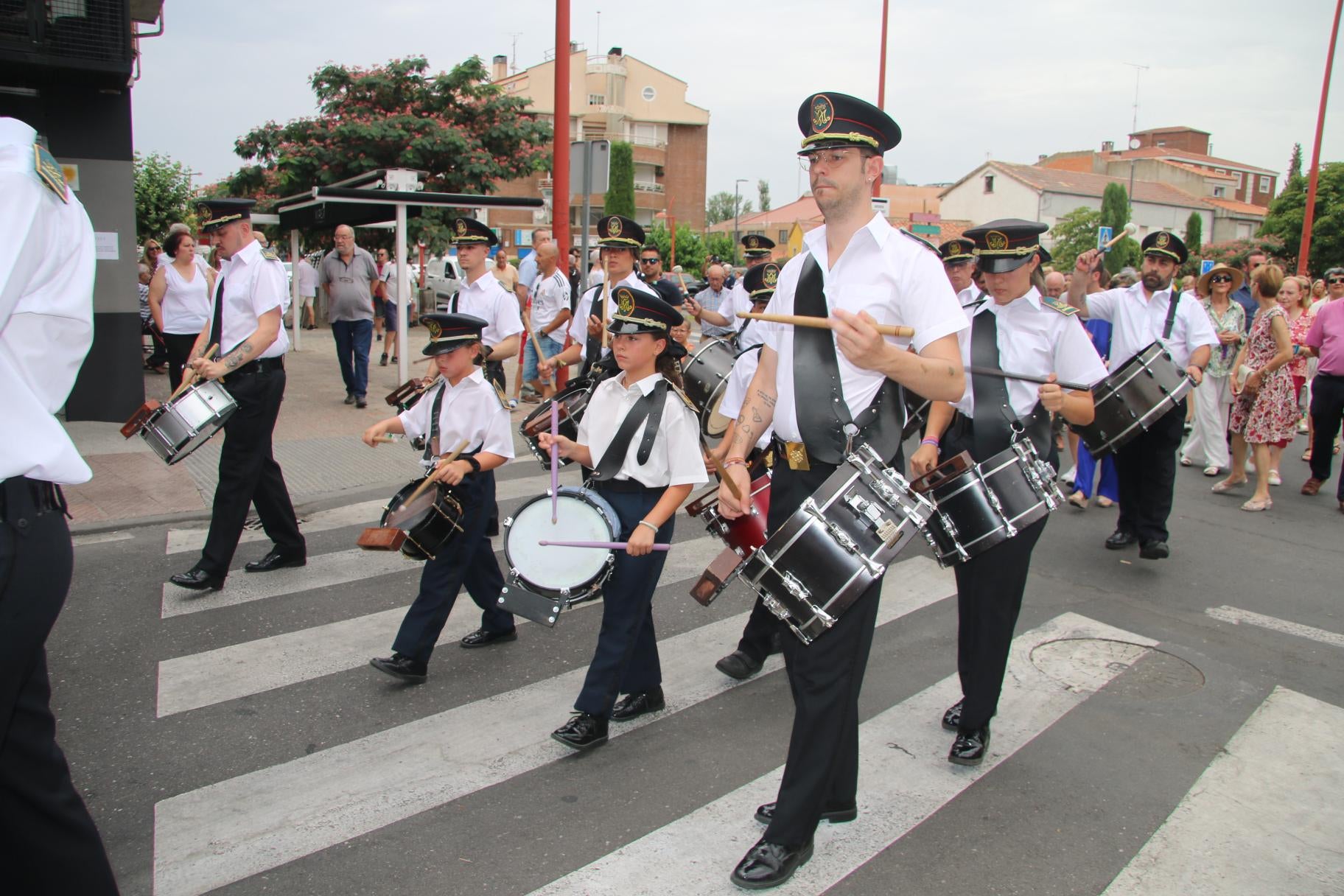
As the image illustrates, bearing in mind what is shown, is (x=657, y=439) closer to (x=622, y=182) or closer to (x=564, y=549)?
(x=564, y=549)

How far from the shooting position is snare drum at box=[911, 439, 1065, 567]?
3939 millimetres

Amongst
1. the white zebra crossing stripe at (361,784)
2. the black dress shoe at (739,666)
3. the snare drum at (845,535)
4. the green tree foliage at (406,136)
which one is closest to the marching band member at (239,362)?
the white zebra crossing stripe at (361,784)

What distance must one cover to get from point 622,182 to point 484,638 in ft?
197

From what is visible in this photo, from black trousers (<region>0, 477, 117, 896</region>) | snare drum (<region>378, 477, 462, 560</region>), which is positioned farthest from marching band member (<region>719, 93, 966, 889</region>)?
snare drum (<region>378, 477, 462, 560</region>)

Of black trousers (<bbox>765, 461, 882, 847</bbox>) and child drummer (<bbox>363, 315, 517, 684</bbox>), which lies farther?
child drummer (<bbox>363, 315, 517, 684</bbox>)

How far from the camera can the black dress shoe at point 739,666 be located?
4.97 metres

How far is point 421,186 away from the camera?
1061 inches

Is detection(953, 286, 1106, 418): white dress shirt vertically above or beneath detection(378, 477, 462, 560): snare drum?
above

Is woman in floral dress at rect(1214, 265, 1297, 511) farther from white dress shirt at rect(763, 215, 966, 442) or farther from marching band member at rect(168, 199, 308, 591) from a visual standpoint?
marching band member at rect(168, 199, 308, 591)

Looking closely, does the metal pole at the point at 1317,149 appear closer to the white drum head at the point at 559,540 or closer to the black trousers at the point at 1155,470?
the black trousers at the point at 1155,470

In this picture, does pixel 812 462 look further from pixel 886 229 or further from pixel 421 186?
pixel 421 186

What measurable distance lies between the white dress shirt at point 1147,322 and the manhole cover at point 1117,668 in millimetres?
2468

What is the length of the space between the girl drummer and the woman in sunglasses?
5934mm

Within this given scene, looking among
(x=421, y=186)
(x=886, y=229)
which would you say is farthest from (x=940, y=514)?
(x=421, y=186)
